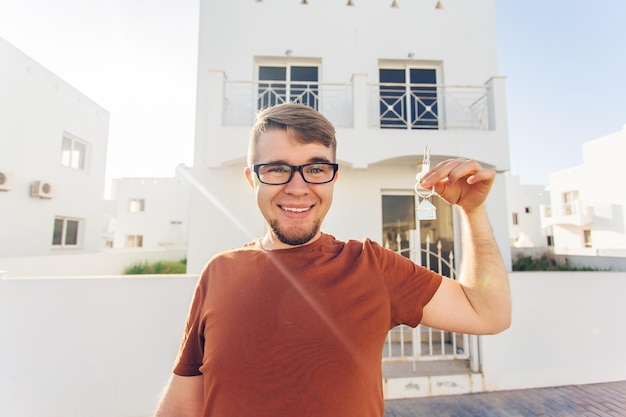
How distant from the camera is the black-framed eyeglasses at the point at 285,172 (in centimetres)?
125

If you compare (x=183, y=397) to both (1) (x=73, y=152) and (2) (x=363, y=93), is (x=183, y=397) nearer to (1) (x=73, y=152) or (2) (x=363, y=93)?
(2) (x=363, y=93)

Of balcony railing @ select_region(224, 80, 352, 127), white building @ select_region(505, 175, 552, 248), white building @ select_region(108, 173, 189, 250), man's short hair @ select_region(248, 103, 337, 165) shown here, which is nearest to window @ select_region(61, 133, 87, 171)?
balcony railing @ select_region(224, 80, 352, 127)

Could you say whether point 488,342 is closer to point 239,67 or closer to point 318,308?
point 318,308

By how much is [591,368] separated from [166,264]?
33.4ft

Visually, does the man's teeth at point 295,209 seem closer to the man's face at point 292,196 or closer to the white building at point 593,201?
the man's face at point 292,196

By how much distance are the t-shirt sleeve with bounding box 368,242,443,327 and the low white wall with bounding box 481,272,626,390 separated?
347 cm

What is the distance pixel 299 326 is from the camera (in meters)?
1.08

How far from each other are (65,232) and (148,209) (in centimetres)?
1139

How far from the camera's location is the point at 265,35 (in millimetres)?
6953

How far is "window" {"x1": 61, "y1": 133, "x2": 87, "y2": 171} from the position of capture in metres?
9.55

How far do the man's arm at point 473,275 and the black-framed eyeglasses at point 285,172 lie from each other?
1.40 feet

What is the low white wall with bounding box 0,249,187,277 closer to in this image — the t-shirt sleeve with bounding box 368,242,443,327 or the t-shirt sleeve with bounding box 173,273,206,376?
the t-shirt sleeve with bounding box 173,273,206,376

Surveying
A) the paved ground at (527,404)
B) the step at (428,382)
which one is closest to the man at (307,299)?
the paved ground at (527,404)

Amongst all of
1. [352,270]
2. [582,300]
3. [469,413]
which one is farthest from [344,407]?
[582,300]
